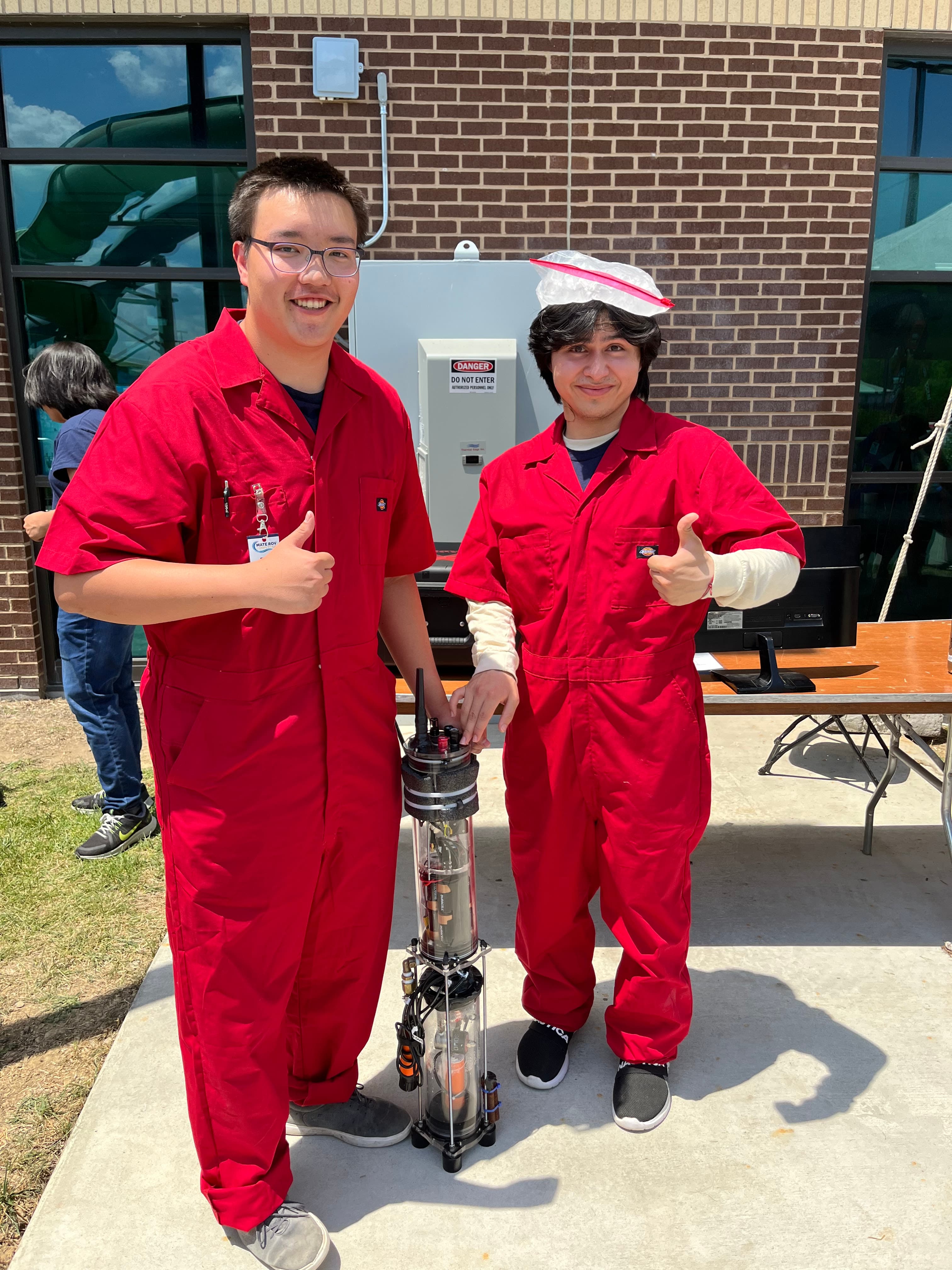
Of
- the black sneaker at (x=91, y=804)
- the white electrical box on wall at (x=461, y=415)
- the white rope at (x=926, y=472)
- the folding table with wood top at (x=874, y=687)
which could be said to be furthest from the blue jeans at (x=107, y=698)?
the white rope at (x=926, y=472)

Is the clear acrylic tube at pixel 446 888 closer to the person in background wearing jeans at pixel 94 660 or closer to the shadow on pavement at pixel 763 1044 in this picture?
the shadow on pavement at pixel 763 1044

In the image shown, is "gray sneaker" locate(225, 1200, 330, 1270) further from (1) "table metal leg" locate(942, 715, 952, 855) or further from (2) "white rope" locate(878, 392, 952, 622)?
(2) "white rope" locate(878, 392, 952, 622)

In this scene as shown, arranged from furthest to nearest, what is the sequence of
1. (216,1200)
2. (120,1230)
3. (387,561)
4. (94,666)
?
(94,666) < (387,561) < (120,1230) < (216,1200)

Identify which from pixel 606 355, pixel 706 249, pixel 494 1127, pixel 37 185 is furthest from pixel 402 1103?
pixel 37 185

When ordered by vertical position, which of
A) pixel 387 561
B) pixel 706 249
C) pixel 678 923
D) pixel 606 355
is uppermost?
pixel 706 249

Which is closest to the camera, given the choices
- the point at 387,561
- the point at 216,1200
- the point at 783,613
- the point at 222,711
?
the point at 222,711

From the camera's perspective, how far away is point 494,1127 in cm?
237

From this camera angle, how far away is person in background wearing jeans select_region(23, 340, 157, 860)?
3.72 meters

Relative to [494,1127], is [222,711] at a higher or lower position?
higher

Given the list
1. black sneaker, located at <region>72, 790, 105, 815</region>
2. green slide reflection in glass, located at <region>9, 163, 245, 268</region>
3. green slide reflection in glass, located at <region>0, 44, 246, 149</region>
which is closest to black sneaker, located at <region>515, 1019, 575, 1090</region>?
black sneaker, located at <region>72, 790, 105, 815</region>

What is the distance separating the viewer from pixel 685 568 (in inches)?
77.6

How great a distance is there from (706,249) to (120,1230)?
16.6ft

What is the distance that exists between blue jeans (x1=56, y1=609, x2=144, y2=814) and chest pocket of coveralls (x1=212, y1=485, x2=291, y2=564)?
7.16 ft

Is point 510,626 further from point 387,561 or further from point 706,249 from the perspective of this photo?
point 706,249
